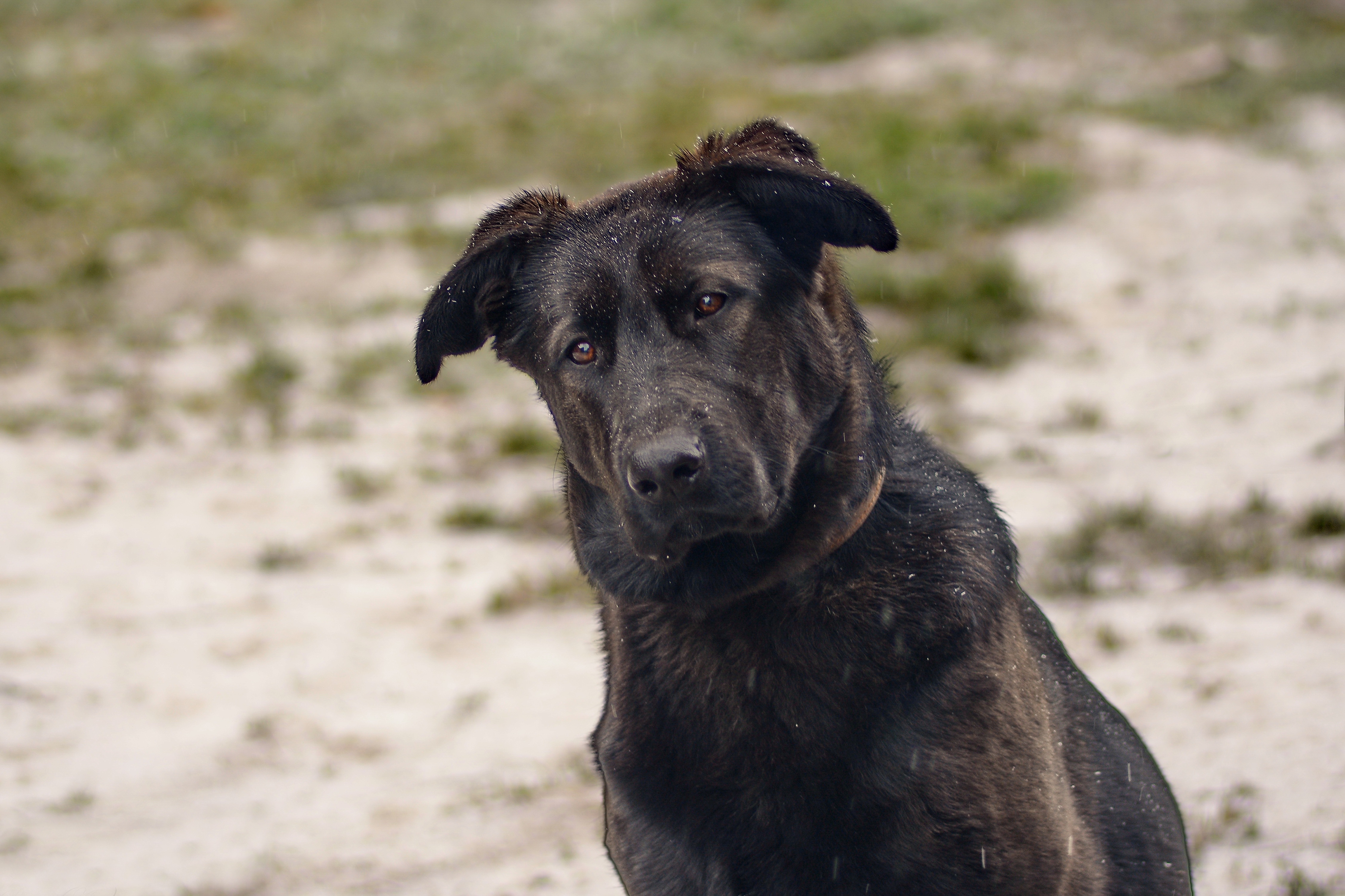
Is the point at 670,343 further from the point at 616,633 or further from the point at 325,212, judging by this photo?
the point at 325,212

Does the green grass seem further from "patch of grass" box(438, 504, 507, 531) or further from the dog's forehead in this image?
the dog's forehead

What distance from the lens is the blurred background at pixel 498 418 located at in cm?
412

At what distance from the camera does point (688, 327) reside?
2.60 metres

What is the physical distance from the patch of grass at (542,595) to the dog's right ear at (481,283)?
2642 millimetres

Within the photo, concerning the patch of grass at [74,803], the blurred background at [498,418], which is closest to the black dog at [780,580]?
the blurred background at [498,418]

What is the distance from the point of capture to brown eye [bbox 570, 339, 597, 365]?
2705mm

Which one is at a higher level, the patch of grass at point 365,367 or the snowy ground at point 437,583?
the patch of grass at point 365,367

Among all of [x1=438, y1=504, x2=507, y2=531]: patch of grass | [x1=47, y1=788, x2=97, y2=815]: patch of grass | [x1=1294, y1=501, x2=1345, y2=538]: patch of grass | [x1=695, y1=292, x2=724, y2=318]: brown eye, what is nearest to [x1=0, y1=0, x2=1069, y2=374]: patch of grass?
[x1=438, y1=504, x2=507, y2=531]: patch of grass

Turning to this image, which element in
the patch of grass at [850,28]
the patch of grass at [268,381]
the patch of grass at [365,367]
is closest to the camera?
the patch of grass at [268,381]

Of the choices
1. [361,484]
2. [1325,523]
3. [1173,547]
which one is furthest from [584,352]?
[361,484]

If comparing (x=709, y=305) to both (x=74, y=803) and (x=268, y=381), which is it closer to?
(x=74, y=803)

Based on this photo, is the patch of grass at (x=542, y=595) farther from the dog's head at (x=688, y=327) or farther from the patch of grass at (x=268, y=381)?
the patch of grass at (x=268, y=381)

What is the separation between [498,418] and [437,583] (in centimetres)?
193

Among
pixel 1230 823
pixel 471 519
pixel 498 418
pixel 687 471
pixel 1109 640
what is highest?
pixel 687 471
